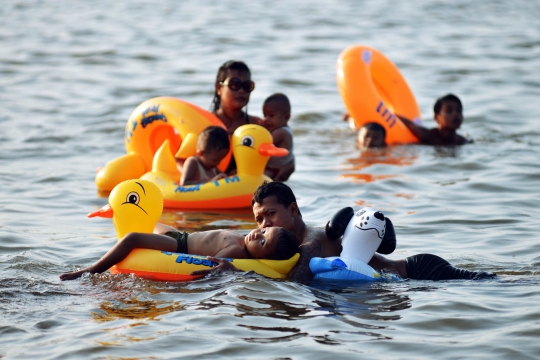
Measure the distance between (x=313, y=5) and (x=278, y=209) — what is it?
62.4 feet

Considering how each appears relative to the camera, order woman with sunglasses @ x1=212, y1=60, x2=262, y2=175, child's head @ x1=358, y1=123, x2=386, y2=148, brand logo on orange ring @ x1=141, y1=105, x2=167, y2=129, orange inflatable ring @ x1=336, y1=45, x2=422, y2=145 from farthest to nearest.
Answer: orange inflatable ring @ x1=336, y1=45, x2=422, y2=145
child's head @ x1=358, y1=123, x2=386, y2=148
woman with sunglasses @ x1=212, y1=60, x2=262, y2=175
brand logo on orange ring @ x1=141, y1=105, x2=167, y2=129

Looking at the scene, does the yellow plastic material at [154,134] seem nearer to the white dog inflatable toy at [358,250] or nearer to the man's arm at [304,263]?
the man's arm at [304,263]

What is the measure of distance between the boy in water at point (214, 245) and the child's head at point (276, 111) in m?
3.30

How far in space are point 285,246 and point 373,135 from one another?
18.0 feet

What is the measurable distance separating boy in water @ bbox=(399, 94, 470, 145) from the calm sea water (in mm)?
248

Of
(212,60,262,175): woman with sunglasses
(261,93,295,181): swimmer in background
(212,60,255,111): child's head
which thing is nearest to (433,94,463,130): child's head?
(261,93,295,181): swimmer in background

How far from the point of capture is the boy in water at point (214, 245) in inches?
216

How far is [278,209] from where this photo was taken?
5625 mm

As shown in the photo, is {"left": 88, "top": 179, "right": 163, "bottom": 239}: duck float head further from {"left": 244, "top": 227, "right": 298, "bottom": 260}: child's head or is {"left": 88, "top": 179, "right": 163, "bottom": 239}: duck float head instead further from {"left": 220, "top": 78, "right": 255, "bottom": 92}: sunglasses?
{"left": 220, "top": 78, "right": 255, "bottom": 92}: sunglasses

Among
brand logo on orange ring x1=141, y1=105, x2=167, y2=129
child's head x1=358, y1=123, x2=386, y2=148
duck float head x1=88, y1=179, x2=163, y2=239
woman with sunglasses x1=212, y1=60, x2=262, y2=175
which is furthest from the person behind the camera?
child's head x1=358, y1=123, x2=386, y2=148

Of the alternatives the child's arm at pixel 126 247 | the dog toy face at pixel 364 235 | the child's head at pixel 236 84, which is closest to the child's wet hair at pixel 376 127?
the child's head at pixel 236 84

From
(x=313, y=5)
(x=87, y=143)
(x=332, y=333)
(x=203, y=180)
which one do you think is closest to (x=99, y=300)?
(x=332, y=333)

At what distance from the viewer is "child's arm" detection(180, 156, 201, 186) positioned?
26.3 feet

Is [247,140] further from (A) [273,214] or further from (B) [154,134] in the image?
(A) [273,214]
